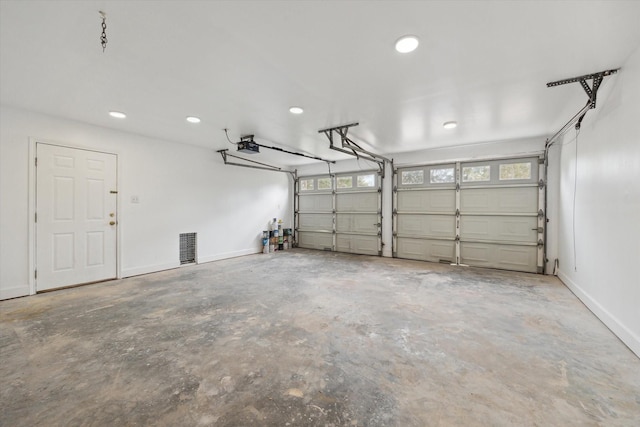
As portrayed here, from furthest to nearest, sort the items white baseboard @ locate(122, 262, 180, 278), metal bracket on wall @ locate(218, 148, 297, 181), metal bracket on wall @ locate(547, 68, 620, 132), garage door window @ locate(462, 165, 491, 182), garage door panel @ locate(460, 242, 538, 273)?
metal bracket on wall @ locate(218, 148, 297, 181)
garage door window @ locate(462, 165, 491, 182)
garage door panel @ locate(460, 242, 538, 273)
white baseboard @ locate(122, 262, 180, 278)
metal bracket on wall @ locate(547, 68, 620, 132)

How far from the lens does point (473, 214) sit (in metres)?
5.29

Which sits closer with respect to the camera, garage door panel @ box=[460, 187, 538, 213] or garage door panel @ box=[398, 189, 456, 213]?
garage door panel @ box=[460, 187, 538, 213]

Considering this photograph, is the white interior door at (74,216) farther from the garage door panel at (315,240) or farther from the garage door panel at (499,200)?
the garage door panel at (499,200)

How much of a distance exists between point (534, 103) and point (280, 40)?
3.23 m

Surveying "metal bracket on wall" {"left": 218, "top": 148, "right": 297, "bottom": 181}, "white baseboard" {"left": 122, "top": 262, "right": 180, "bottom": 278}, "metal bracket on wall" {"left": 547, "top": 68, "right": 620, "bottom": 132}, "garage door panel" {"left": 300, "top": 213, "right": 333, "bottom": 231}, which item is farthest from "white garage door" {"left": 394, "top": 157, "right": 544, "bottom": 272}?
"white baseboard" {"left": 122, "top": 262, "right": 180, "bottom": 278}

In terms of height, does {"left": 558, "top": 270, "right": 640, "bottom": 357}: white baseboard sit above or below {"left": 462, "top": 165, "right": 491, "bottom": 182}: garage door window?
below

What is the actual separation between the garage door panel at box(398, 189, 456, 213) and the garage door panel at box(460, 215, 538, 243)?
1.39 feet

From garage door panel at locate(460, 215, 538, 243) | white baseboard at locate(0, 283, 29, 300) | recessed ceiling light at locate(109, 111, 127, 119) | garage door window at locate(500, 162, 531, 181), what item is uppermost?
recessed ceiling light at locate(109, 111, 127, 119)

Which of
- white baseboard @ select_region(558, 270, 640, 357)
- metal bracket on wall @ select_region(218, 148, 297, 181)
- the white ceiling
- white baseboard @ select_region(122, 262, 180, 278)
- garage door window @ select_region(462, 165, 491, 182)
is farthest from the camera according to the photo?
metal bracket on wall @ select_region(218, 148, 297, 181)

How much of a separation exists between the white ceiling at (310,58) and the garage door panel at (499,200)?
4.74ft

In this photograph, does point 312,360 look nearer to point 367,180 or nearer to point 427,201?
point 427,201

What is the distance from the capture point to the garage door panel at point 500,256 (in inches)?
188

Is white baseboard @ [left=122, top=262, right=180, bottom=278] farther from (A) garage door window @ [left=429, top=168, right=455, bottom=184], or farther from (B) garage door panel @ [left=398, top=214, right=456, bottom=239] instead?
(A) garage door window @ [left=429, top=168, right=455, bottom=184]

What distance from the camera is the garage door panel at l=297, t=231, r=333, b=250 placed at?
7.36 metres
